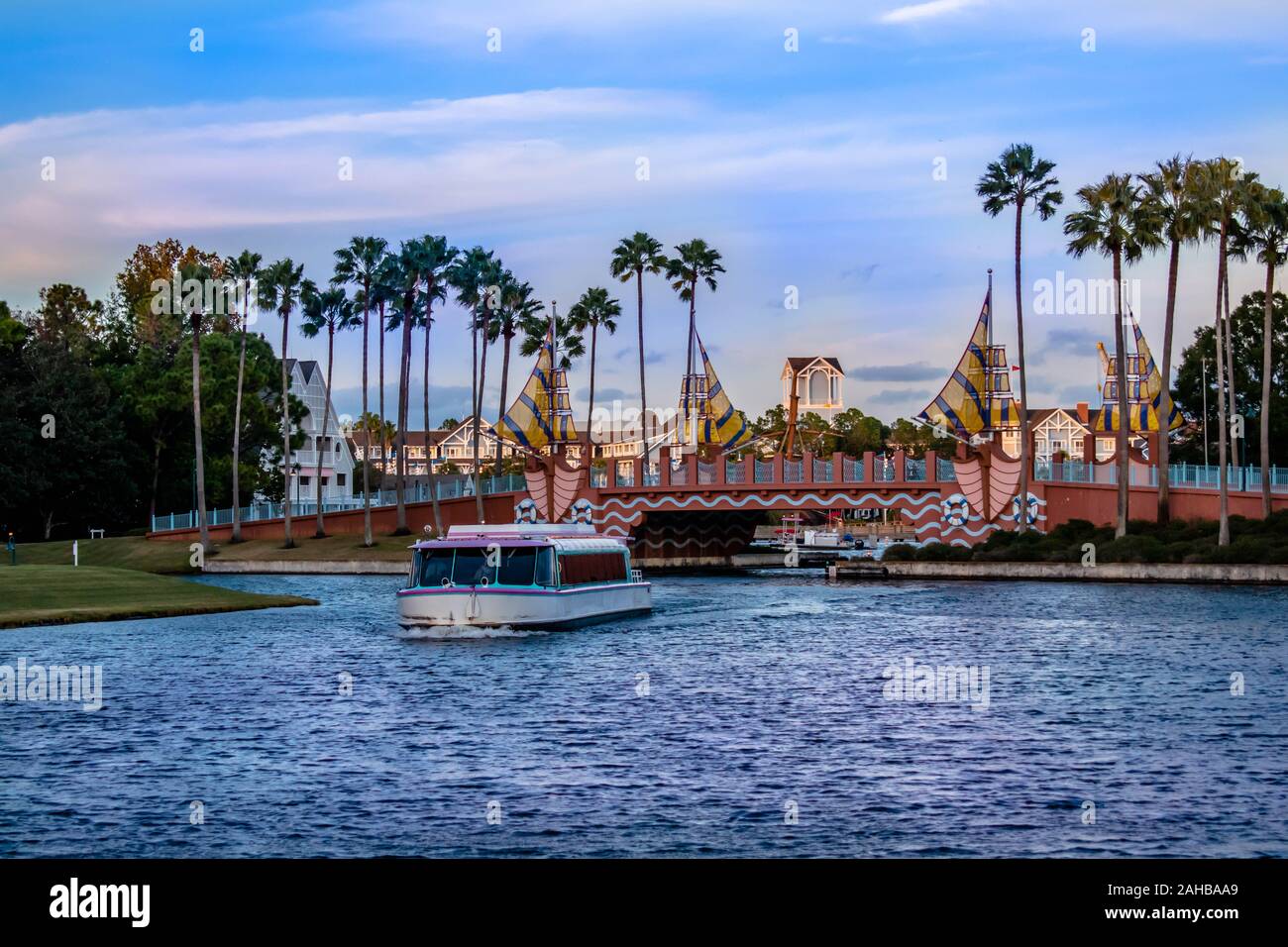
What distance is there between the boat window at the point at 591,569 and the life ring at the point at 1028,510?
4494cm

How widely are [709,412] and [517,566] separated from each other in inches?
3264

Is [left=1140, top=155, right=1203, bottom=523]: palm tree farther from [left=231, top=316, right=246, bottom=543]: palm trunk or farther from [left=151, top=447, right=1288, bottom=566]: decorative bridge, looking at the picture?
[left=231, top=316, right=246, bottom=543]: palm trunk

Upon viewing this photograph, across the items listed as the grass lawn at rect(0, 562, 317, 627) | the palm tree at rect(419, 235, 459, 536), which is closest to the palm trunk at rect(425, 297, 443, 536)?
the palm tree at rect(419, 235, 459, 536)

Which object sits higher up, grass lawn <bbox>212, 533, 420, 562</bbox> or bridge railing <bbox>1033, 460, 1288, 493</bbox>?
bridge railing <bbox>1033, 460, 1288, 493</bbox>

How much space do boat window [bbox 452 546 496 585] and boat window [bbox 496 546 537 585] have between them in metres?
0.64

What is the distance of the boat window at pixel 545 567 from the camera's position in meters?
59.8

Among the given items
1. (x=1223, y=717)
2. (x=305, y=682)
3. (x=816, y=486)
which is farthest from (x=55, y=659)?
(x=816, y=486)

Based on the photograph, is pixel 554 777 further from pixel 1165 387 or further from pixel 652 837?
pixel 1165 387

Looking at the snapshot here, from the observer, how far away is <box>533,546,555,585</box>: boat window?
196ft

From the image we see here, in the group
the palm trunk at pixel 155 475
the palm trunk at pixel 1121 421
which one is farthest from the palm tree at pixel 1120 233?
the palm trunk at pixel 155 475

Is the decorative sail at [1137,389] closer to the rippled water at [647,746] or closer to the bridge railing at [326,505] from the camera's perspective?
the bridge railing at [326,505]

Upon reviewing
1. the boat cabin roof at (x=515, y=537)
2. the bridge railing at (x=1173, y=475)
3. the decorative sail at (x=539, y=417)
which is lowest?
the boat cabin roof at (x=515, y=537)
